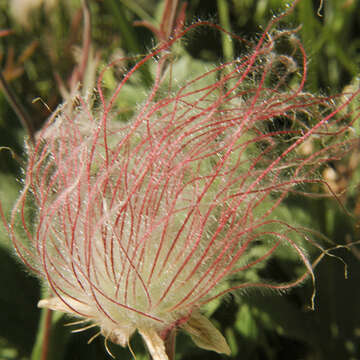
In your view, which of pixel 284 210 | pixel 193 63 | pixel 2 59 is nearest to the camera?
pixel 284 210

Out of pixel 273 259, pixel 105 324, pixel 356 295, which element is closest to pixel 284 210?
pixel 273 259

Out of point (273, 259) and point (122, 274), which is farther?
point (273, 259)

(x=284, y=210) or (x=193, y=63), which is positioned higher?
(x=193, y=63)

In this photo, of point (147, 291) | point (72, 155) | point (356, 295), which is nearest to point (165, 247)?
point (147, 291)

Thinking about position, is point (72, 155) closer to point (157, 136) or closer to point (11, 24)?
point (157, 136)

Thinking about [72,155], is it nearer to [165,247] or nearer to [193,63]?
[165,247]

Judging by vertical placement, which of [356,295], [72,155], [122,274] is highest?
[72,155]

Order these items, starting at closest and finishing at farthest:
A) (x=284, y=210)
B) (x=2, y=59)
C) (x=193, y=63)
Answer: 1. (x=284, y=210)
2. (x=193, y=63)
3. (x=2, y=59)
